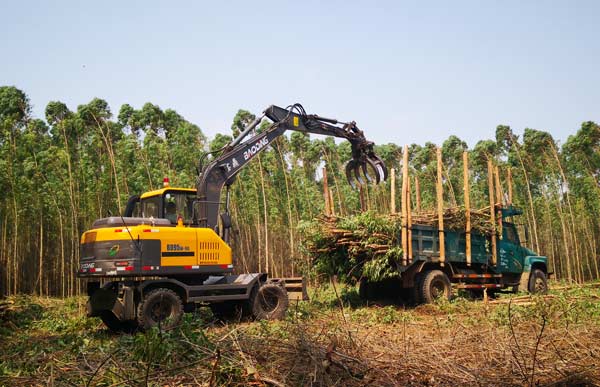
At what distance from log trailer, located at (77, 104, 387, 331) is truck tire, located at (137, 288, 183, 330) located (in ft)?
0.06

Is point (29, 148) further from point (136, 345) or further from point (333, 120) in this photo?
point (136, 345)

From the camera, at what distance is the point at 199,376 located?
4395mm

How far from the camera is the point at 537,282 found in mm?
15070

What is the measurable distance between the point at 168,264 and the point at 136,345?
5583mm

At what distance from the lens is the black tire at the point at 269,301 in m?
11.8

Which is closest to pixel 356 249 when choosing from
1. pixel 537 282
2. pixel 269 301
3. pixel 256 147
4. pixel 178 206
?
pixel 269 301

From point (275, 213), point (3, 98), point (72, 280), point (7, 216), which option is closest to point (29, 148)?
point (7, 216)

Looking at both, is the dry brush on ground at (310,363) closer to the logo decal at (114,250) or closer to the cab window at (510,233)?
the logo decal at (114,250)

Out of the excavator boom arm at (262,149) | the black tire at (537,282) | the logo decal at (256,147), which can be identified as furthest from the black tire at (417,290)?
the logo decal at (256,147)

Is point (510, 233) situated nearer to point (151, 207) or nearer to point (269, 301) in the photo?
point (269, 301)

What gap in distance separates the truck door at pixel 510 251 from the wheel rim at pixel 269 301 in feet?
20.0

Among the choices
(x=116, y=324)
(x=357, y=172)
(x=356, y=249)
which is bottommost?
(x=116, y=324)

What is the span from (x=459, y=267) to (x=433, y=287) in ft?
4.63

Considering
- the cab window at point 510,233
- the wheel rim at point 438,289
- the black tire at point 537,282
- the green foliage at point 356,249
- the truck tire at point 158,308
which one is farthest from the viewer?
the black tire at point 537,282
